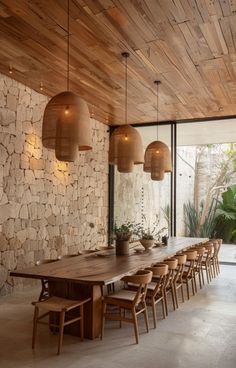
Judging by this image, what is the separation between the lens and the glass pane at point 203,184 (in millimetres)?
11094

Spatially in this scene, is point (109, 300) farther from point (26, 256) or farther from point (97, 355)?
point (26, 256)

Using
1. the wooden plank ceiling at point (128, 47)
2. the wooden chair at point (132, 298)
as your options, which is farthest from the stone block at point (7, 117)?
the wooden chair at point (132, 298)

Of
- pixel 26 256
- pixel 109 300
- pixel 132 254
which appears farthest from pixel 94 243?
pixel 109 300

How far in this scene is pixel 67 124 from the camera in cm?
320

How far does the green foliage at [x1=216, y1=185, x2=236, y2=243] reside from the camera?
36.0 ft

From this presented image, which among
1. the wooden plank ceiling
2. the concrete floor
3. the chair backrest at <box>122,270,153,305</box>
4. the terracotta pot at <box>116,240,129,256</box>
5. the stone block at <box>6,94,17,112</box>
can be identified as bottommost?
the concrete floor

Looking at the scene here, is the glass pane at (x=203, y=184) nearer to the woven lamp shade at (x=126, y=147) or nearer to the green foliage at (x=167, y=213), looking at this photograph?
the green foliage at (x=167, y=213)

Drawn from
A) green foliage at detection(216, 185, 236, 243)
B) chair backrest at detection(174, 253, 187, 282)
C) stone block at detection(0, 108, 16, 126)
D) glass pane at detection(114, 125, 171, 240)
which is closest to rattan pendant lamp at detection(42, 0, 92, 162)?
chair backrest at detection(174, 253, 187, 282)

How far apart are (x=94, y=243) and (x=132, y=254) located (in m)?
3.27

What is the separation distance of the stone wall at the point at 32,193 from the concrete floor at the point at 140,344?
126cm

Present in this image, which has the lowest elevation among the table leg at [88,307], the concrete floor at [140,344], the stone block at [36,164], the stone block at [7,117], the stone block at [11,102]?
the concrete floor at [140,344]

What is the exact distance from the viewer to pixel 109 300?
3.62 metres

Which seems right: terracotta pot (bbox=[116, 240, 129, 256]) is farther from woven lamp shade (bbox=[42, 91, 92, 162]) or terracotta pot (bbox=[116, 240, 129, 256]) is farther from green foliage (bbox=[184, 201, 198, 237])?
green foliage (bbox=[184, 201, 198, 237])

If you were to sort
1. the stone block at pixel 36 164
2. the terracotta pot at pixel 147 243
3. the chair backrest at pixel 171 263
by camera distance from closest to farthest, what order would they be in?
1. the chair backrest at pixel 171 263
2. the terracotta pot at pixel 147 243
3. the stone block at pixel 36 164
